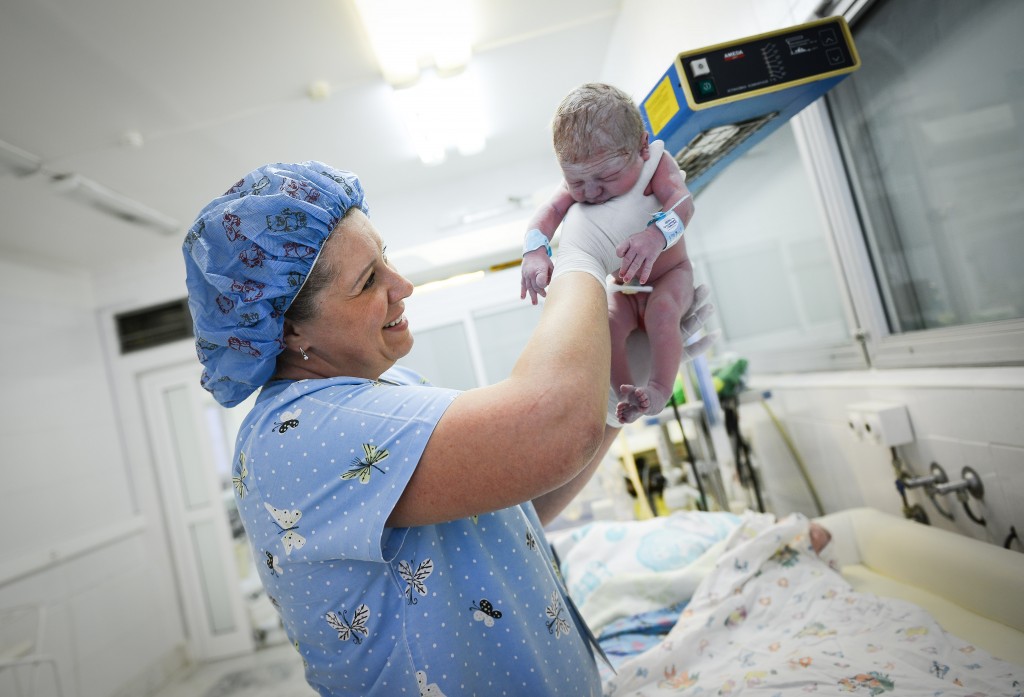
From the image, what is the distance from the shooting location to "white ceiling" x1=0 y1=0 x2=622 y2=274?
237 centimetres

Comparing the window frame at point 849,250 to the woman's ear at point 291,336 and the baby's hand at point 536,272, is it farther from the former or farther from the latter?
the woman's ear at point 291,336

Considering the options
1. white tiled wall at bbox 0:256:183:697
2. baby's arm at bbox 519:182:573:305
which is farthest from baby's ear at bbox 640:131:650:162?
white tiled wall at bbox 0:256:183:697

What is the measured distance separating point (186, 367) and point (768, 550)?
463 cm

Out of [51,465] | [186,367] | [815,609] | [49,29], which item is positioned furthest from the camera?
[186,367]

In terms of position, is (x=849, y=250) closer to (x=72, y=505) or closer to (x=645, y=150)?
(x=645, y=150)

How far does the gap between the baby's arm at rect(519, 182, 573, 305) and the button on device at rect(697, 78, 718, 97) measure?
275mm

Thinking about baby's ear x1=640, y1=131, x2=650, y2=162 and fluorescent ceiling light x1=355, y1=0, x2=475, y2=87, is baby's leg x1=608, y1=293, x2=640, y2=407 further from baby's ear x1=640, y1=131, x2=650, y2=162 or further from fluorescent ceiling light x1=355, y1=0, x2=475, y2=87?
fluorescent ceiling light x1=355, y1=0, x2=475, y2=87

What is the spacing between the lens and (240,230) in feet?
2.64

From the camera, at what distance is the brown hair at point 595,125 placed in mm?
810

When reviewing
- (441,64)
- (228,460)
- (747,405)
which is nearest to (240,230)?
(441,64)

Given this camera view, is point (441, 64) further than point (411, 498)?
Yes

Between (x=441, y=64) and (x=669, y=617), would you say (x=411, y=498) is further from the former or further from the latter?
(x=441, y=64)

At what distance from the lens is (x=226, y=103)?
2928 millimetres

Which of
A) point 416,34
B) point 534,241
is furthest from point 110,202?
point 534,241
